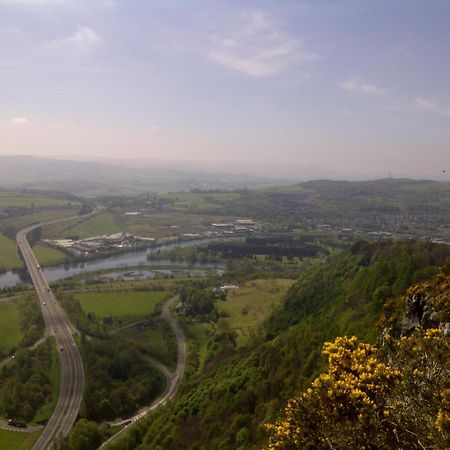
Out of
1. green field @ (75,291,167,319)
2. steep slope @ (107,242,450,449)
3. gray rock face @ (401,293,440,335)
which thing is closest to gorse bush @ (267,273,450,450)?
gray rock face @ (401,293,440,335)

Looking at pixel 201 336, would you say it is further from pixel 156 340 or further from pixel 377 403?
pixel 377 403

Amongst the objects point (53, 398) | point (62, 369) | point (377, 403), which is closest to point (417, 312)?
point (377, 403)

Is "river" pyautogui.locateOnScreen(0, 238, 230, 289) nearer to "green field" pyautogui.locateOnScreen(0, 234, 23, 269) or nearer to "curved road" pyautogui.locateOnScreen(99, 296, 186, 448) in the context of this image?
"green field" pyautogui.locateOnScreen(0, 234, 23, 269)

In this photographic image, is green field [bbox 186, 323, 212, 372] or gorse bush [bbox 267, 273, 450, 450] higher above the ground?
gorse bush [bbox 267, 273, 450, 450]

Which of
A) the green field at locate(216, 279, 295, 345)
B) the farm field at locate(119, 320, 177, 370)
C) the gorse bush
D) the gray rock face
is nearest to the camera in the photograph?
the gorse bush

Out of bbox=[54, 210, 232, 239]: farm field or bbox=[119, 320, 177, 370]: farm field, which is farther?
bbox=[54, 210, 232, 239]: farm field

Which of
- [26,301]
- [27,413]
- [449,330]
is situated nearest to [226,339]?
[27,413]

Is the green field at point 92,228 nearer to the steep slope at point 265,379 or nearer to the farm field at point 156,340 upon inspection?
the farm field at point 156,340
